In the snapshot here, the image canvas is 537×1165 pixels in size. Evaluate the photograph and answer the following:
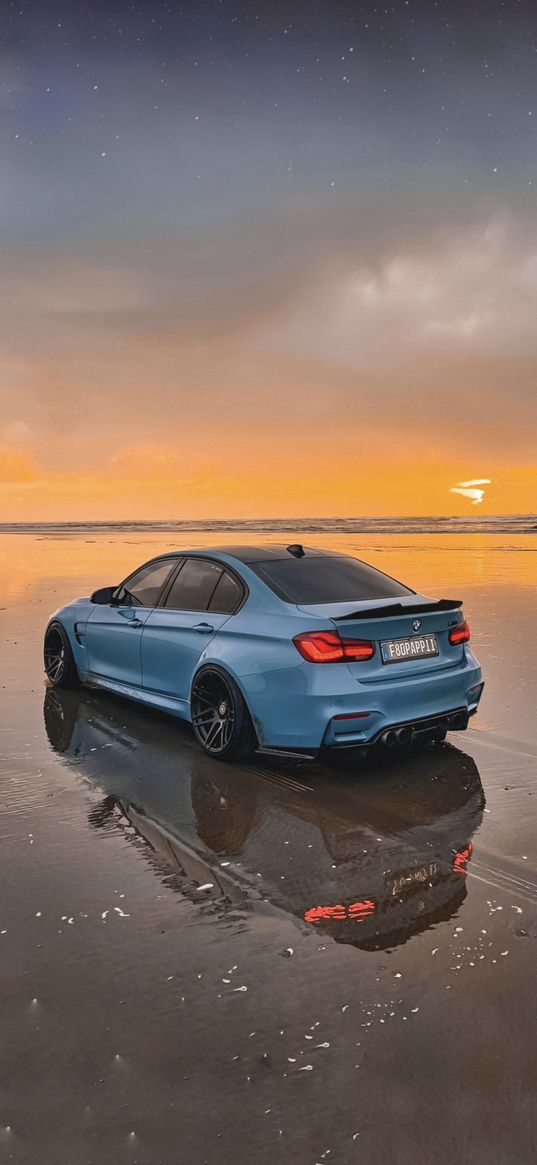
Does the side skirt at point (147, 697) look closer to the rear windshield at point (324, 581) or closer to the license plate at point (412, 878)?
the rear windshield at point (324, 581)

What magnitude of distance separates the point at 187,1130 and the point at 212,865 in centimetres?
172

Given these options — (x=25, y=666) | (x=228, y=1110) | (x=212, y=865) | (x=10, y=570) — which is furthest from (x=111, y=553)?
(x=228, y=1110)

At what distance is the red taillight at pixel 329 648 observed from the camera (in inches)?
196

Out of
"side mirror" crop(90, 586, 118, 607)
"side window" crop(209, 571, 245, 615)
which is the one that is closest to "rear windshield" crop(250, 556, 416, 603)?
"side window" crop(209, 571, 245, 615)

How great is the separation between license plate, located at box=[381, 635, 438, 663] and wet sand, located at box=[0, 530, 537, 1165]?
31.7 inches

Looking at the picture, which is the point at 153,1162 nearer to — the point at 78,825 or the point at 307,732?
the point at 78,825

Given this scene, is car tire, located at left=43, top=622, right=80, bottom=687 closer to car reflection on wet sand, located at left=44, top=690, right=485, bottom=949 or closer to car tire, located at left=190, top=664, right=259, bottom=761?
car reflection on wet sand, located at left=44, top=690, right=485, bottom=949

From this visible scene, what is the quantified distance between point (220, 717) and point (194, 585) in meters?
1.23

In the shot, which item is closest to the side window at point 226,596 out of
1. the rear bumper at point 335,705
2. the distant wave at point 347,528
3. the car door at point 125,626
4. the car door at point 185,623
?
the car door at point 185,623

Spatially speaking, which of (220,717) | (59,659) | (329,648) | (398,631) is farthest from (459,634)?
(59,659)

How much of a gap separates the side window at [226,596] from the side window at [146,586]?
0.84 meters

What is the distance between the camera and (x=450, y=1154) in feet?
6.96

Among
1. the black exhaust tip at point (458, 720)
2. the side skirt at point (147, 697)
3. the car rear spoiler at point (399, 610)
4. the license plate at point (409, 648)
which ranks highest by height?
the car rear spoiler at point (399, 610)

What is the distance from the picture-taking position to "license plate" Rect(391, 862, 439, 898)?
3645mm
